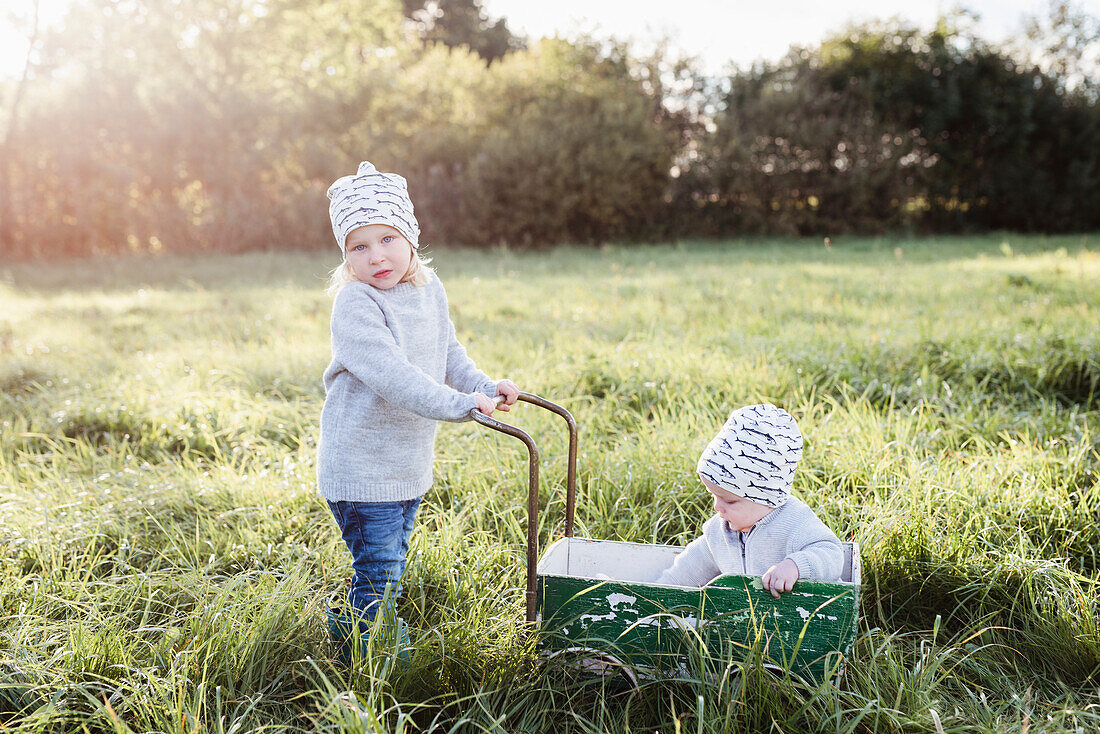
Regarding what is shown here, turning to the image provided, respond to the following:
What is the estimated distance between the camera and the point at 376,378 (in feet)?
7.30

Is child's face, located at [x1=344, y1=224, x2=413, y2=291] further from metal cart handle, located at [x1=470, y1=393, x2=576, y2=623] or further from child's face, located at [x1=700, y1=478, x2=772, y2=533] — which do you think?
child's face, located at [x1=700, y1=478, x2=772, y2=533]

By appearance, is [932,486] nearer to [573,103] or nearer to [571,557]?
[571,557]

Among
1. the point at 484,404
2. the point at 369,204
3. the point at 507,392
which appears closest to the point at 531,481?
the point at 484,404

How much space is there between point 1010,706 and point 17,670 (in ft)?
8.77

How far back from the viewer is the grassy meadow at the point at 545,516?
2.13 meters

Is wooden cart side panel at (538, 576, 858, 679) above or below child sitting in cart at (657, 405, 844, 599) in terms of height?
below

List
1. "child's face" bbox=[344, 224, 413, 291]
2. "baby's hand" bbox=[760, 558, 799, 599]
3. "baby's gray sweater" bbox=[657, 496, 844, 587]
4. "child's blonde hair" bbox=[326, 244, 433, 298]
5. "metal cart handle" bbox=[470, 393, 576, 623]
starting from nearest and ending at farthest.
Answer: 1. "metal cart handle" bbox=[470, 393, 576, 623]
2. "baby's hand" bbox=[760, 558, 799, 599]
3. "baby's gray sweater" bbox=[657, 496, 844, 587]
4. "child's face" bbox=[344, 224, 413, 291]
5. "child's blonde hair" bbox=[326, 244, 433, 298]

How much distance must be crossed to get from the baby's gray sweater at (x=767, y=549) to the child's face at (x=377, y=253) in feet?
4.01

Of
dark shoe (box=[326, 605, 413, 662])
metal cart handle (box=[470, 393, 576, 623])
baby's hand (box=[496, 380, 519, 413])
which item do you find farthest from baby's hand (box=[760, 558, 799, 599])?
dark shoe (box=[326, 605, 413, 662])

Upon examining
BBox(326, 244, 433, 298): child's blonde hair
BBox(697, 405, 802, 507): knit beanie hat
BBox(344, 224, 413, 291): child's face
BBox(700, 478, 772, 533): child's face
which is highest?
BBox(344, 224, 413, 291): child's face

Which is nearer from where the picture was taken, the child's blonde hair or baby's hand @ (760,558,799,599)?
baby's hand @ (760,558,799,599)

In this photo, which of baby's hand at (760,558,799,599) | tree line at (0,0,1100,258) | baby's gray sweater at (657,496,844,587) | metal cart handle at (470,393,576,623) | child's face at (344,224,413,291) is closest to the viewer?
metal cart handle at (470,393,576,623)

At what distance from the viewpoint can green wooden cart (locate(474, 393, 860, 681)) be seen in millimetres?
2074

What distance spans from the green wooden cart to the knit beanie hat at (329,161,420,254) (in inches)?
25.5
